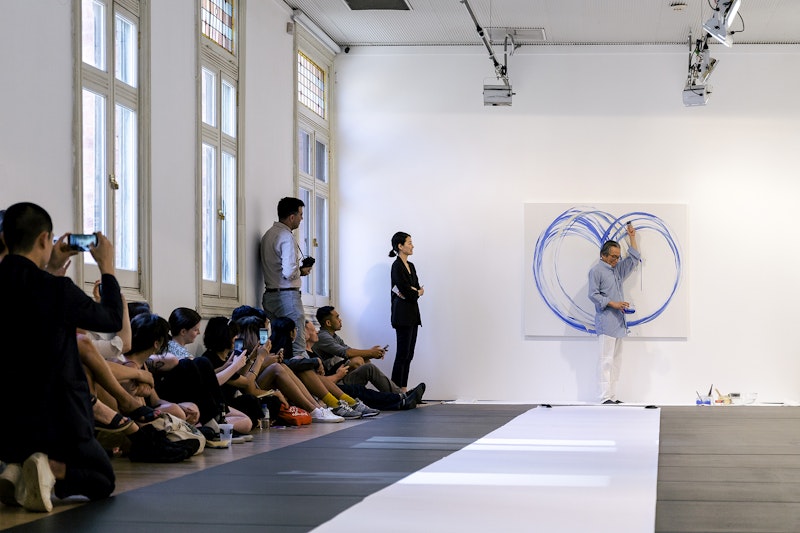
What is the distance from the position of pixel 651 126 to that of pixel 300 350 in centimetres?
467

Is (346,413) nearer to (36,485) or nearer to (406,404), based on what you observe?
(406,404)

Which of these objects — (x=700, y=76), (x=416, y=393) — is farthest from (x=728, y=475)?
(x=700, y=76)

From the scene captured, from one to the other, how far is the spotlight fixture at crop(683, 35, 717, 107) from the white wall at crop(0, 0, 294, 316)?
351 cm

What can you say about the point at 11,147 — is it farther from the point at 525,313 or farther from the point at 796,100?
the point at 796,100

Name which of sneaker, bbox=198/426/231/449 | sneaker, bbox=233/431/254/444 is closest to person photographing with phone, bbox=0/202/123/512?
sneaker, bbox=198/426/231/449

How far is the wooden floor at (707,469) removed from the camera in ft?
11.5

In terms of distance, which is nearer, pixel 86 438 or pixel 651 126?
pixel 86 438

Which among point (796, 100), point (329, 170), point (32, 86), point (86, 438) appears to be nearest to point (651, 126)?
point (796, 100)

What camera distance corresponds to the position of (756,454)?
5.69 meters

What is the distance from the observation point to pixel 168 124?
7.34 metres

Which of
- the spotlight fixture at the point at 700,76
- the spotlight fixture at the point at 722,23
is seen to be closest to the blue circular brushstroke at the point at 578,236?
the spotlight fixture at the point at 700,76

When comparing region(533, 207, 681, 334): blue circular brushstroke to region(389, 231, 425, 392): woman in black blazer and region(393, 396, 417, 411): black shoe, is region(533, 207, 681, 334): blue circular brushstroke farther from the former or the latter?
region(393, 396, 417, 411): black shoe

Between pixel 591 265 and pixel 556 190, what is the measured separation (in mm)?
826

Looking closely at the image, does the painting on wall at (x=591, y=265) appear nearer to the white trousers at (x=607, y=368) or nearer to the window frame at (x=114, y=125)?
the white trousers at (x=607, y=368)
